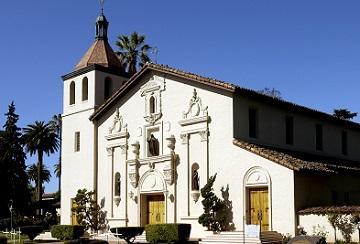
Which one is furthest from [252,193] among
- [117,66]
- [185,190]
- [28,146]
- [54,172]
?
[54,172]

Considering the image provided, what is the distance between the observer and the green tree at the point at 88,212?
119 ft

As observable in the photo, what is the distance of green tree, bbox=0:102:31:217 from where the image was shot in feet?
211

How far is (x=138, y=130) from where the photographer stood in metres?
35.1

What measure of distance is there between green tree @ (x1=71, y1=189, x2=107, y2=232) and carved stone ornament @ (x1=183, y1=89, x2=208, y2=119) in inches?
354

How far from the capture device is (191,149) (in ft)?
104

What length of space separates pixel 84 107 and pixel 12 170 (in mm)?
30224

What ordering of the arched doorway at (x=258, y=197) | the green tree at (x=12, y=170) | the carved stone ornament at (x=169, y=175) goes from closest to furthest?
the arched doorway at (x=258, y=197), the carved stone ornament at (x=169, y=175), the green tree at (x=12, y=170)

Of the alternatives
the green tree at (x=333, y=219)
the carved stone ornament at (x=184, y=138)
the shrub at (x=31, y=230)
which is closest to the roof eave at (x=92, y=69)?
the carved stone ornament at (x=184, y=138)

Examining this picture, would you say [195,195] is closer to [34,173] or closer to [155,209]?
[155,209]

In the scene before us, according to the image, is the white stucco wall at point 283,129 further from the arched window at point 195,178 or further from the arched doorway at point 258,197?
the arched window at point 195,178

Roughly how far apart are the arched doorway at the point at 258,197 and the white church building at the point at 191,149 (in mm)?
49

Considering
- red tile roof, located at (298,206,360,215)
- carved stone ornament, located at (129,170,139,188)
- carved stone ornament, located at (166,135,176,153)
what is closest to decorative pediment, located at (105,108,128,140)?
carved stone ornament, located at (129,170,139,188)

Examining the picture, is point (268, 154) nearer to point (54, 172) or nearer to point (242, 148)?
point (242, 148)

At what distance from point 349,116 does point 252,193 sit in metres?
43.7
